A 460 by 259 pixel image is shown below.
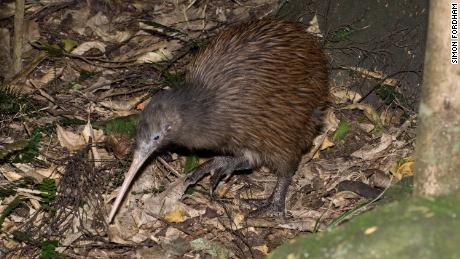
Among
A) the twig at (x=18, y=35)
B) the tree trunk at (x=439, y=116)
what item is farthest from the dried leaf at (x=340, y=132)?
the tree trunk at (x=439, y=116)

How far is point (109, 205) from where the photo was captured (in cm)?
607

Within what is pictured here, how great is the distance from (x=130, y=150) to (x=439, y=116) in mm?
3107

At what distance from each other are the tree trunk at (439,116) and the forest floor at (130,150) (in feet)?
3.76

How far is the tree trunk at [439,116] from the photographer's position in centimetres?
373

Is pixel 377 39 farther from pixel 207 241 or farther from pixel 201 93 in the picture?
pixel 207 241

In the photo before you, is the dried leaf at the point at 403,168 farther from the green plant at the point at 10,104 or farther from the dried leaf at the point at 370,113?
the green plant at the point at 10,104

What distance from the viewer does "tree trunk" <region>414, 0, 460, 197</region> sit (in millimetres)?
3734

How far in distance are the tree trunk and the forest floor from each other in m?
1.15

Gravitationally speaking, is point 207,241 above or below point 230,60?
below

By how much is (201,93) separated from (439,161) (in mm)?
2325

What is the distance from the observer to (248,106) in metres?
5.94

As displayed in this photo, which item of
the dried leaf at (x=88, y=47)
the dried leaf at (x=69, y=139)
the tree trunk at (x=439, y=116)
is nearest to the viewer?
the tree trunk at (x=439, y=116)

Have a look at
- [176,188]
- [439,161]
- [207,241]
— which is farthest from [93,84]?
[439,161]

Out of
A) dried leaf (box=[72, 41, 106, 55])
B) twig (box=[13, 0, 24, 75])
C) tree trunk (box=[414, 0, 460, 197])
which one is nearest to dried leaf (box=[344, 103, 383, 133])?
dried leaf (box=[72, 41, 106, 55])
